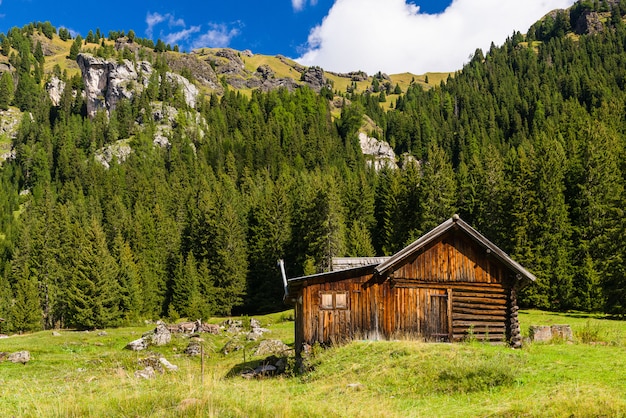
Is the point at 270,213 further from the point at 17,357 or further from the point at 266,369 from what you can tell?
the point at 266,369

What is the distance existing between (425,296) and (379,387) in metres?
9.71

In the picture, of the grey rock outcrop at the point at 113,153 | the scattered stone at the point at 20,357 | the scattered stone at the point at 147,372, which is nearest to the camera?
the scattered stone at the point at 147,372

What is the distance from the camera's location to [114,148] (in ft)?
553

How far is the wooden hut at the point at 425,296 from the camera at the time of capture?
25.8m

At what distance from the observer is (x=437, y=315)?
26.1 m

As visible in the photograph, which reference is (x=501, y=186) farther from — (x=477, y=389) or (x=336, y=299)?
(x=477, y=389)

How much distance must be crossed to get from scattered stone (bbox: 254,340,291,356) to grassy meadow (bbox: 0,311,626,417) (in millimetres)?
4435

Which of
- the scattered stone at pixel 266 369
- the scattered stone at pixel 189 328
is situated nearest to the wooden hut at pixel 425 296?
the scattered stone at pixel 266 369

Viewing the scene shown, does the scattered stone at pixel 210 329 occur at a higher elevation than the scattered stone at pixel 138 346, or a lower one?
lower

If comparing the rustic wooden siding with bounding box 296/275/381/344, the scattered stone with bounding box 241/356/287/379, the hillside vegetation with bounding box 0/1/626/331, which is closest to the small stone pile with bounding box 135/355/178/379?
the scattered stone with bounding box 241/356/287/379

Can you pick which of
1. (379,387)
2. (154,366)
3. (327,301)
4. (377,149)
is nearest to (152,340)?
(154,366)

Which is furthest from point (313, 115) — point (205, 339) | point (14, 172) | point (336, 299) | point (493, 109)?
point (336, 299)

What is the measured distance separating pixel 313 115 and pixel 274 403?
181 meters

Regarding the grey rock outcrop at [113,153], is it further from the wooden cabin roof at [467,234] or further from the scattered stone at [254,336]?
the wooden cabin roof at [467,234]
